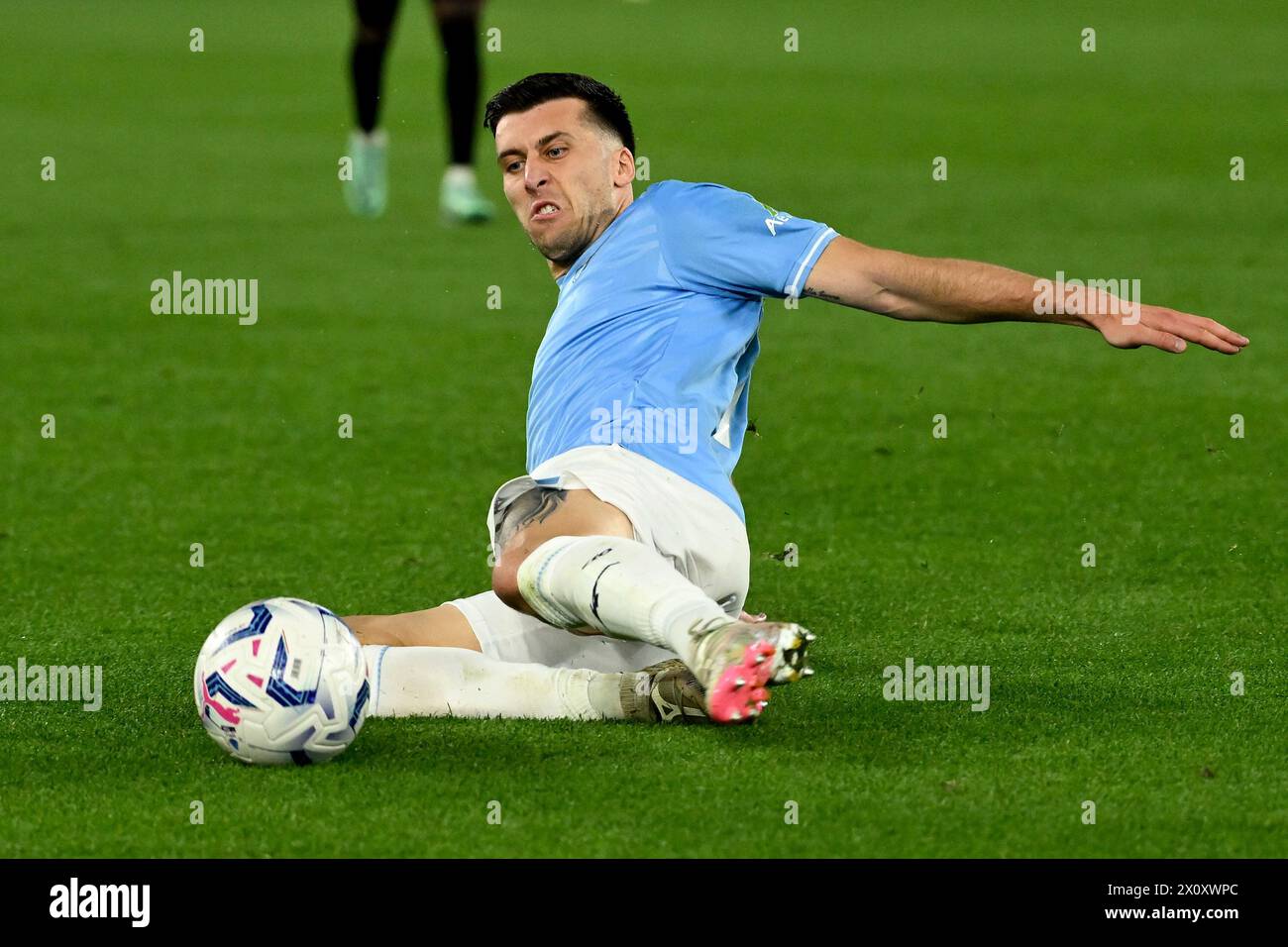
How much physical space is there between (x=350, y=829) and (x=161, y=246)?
936 cm

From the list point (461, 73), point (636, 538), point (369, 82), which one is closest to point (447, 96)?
point (461, 73)

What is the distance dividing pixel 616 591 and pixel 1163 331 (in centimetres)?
122

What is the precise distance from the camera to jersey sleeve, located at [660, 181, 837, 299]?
4727 millimetres

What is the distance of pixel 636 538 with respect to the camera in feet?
15.1

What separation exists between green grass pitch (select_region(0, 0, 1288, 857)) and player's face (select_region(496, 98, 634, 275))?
1.22 metres

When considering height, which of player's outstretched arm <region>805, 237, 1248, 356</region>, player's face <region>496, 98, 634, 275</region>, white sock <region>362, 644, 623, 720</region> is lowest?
white sock <region>362, 644, 623, 720</region>

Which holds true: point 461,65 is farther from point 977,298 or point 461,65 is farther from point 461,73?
point 977,298

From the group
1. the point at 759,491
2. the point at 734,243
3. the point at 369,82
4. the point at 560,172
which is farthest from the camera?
the point at 369,82

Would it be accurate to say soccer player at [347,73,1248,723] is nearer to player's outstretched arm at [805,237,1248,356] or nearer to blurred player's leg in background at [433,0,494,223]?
player's outstretched arm at [805,237,1248,356]

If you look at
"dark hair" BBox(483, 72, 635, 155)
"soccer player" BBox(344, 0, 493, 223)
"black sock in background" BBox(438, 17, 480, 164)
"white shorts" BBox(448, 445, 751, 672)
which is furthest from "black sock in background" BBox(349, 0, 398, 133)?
"white shorts" BBox(448, 445, 751, 672)

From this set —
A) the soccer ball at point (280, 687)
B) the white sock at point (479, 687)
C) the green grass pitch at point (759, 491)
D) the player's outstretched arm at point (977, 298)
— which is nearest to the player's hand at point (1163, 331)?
the player's outstretched arm at point (977, 298)

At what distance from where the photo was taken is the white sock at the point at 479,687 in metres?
4.62

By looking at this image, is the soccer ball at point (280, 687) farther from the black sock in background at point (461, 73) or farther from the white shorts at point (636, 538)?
the black sock in background at point (461, 73)

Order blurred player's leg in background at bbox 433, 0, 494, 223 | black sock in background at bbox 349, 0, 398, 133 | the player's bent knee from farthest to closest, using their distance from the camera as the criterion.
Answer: black sock in background at bbox 349, 0, 398, 133 → blurred player's leg in background at bbox 433, 0, 494, 223 → the player's bent knee
